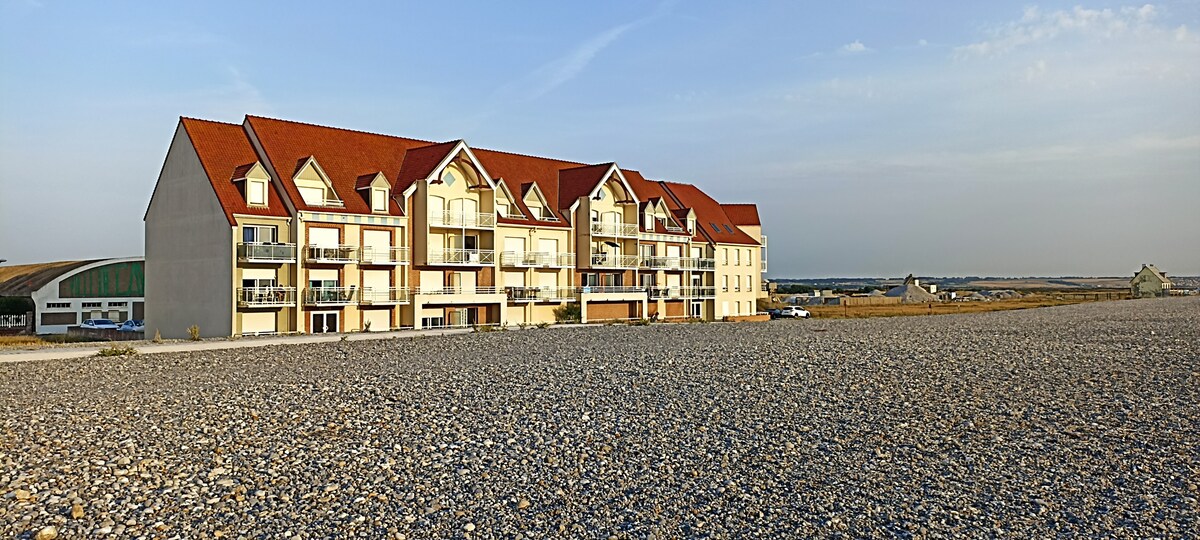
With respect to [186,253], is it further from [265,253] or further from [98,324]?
[98,324]

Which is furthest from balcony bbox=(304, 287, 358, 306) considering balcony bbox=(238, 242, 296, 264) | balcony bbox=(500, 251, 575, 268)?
balcony bbox=(500, 251, 575, 268)

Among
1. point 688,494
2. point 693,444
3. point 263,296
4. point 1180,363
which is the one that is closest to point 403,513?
point 688,494

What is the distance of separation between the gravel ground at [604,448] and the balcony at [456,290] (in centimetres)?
1847

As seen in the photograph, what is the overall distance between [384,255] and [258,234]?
5210mm

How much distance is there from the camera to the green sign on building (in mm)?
48531

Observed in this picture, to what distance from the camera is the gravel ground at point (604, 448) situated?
9.28 meters

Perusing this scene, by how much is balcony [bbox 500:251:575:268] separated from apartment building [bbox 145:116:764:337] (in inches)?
3.2

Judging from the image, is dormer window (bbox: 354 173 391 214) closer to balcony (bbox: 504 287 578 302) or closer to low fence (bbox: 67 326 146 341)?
balcony (bbox: 504 287 578 302)

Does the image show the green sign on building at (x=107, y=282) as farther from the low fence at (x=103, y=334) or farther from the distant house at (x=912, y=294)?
the distant house at (x=912, y=294)

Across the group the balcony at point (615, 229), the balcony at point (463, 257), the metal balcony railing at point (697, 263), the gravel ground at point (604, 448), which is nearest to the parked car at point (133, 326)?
the balcony at point (463, 257)

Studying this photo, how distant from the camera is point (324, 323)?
37781mm

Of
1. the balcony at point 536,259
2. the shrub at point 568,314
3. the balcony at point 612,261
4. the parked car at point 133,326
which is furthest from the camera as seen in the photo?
the balcony at point 612,261

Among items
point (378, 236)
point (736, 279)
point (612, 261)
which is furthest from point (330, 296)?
point (736, 279)

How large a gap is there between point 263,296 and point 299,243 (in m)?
2.45
